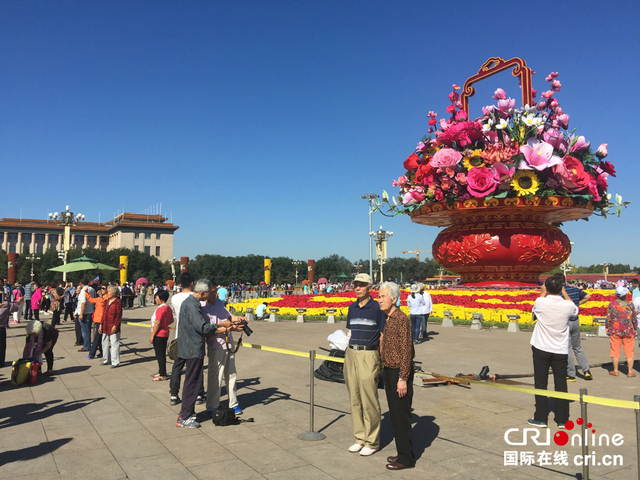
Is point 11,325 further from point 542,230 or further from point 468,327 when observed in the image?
point 542,230

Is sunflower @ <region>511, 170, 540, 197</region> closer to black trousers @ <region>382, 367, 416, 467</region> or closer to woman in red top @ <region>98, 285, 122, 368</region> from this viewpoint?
woman in red top @ <region>98, 285, 122, 368</region>

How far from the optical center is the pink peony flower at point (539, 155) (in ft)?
64.0

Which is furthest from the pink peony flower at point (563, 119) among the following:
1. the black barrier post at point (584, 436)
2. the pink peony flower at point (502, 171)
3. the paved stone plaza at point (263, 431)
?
the black barrier post at point (584, 436)

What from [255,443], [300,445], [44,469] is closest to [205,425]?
[255,443]

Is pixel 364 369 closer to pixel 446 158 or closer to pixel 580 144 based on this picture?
pixel 446 158

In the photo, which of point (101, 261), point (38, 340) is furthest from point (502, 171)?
point (101, 261)

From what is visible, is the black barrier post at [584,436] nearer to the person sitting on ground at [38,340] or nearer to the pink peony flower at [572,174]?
the person sitting on ground at [38,340]

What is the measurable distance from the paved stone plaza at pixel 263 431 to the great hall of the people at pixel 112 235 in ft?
342

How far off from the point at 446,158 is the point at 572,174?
526 cm

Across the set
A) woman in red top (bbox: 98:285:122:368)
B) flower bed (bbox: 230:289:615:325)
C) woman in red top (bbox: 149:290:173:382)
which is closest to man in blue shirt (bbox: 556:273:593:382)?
woman in red top (bbox: 149:290:173:382)

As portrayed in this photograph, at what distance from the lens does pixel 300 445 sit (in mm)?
4922

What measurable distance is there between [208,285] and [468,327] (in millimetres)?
12661

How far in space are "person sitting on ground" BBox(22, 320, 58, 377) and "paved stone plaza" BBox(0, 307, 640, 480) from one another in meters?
0.53

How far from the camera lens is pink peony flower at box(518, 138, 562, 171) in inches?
768
